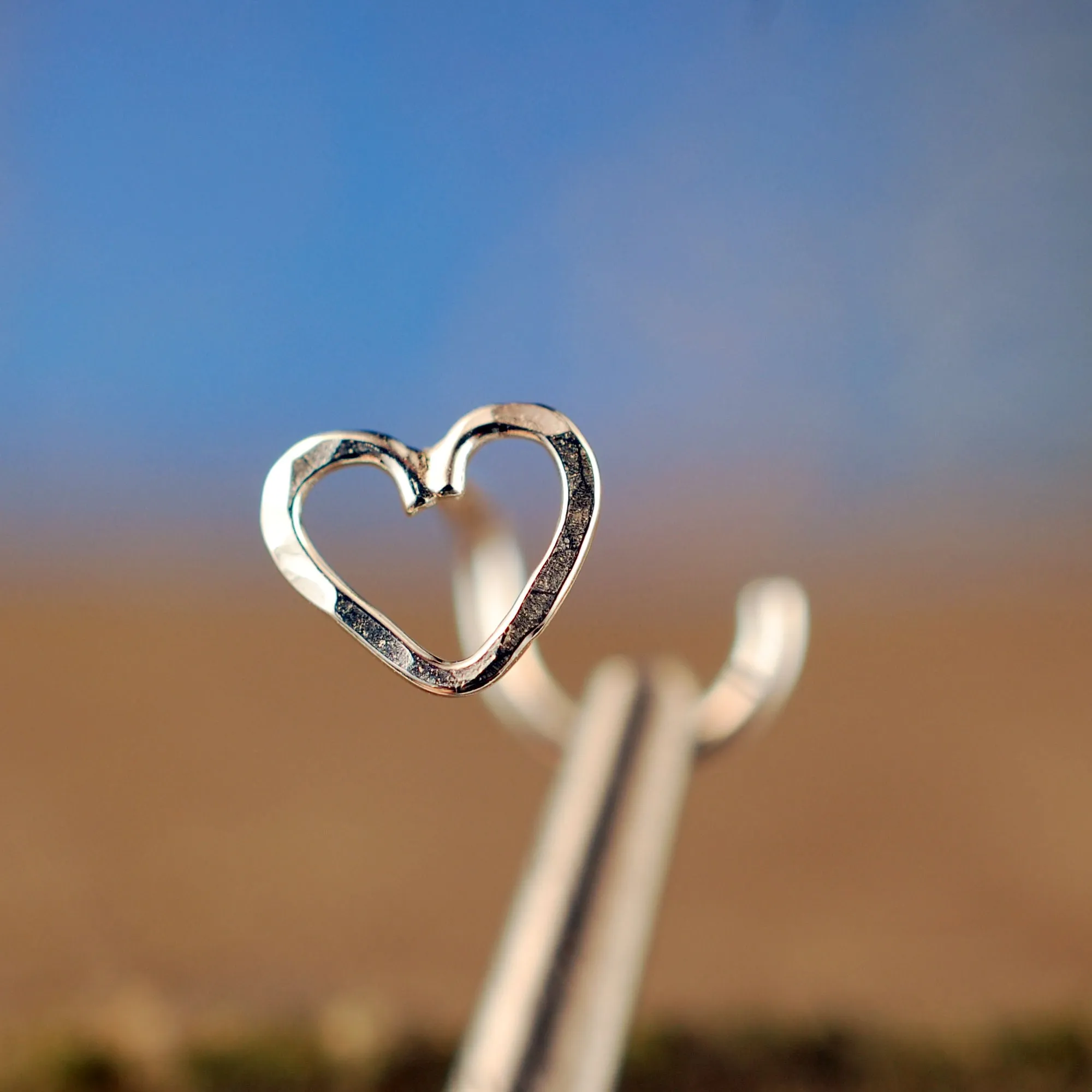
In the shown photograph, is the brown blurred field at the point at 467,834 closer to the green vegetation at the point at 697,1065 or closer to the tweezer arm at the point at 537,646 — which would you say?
A: the green vegetation at the point at 697,1065

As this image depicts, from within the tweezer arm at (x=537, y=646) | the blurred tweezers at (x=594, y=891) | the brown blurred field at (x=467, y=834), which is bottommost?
the blurred tweezers at (x=594, y=891)

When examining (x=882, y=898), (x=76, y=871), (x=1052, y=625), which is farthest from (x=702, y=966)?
(x=1052, y=625)

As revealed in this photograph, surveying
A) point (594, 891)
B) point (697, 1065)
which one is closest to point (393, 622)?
point (594, 891)

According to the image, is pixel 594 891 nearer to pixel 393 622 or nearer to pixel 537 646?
pixel 393 622

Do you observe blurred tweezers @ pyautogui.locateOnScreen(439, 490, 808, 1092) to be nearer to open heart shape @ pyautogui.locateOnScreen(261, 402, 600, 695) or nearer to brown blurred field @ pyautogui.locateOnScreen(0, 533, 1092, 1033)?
open heart shape @ pyautogui.locateOnScreen(261, 402, 600, 695)

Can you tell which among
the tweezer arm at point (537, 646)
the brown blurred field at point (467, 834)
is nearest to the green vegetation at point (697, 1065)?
the brown blurred field at point (467, 834)

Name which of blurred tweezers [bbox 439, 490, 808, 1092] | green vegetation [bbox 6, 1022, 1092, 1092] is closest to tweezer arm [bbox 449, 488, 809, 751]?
blurred tweezers [bbox 439, 490, 808, 1092]
